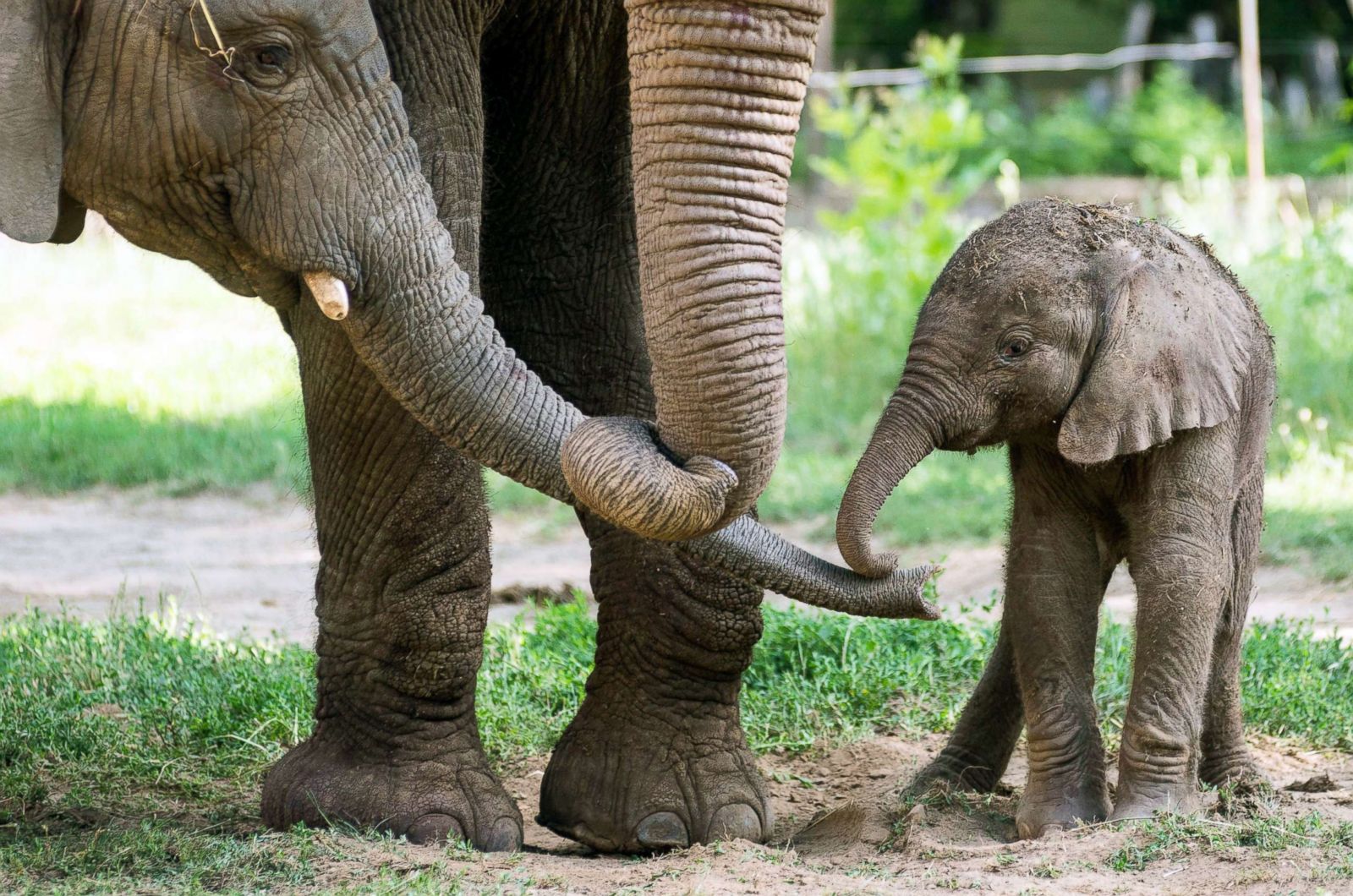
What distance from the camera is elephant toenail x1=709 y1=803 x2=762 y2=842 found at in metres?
4.91

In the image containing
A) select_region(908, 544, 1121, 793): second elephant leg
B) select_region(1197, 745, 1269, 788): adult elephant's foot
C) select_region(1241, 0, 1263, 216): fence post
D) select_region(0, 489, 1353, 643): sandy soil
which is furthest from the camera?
select_region(1241, 0, 1263, 216): fence post

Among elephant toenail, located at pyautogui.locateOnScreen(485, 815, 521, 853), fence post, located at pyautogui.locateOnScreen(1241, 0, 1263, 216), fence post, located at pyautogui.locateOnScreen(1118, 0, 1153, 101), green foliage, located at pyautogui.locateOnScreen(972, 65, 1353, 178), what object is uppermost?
fence post, located at pyautogui.locateOnScreen(1118, 0, 1153, 101)

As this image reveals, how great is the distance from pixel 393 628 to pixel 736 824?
41.6 inches

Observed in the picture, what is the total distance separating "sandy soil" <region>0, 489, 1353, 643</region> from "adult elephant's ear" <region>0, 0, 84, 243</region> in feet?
10.7

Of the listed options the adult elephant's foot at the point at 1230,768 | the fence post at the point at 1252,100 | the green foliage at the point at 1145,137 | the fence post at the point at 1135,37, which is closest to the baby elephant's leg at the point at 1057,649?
the adult elephant's foot at the point at 1230,768

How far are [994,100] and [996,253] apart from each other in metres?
21.3

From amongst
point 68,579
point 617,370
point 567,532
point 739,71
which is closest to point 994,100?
point 567,532

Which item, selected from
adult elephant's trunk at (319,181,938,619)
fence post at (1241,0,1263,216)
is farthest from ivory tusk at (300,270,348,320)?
fence post at (1241,0,1263,216)

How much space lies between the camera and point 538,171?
511cm

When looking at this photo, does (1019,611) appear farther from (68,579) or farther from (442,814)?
(68,579)

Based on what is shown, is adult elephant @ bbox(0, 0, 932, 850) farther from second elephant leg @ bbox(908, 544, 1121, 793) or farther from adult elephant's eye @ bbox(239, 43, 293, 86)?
second elephant leg @ bbox(908, 544, 1121, 793)

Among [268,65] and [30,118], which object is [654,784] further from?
[30,118]

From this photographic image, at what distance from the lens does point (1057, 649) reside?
4703 millimetres

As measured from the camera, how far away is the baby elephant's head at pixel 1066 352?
177 inches
